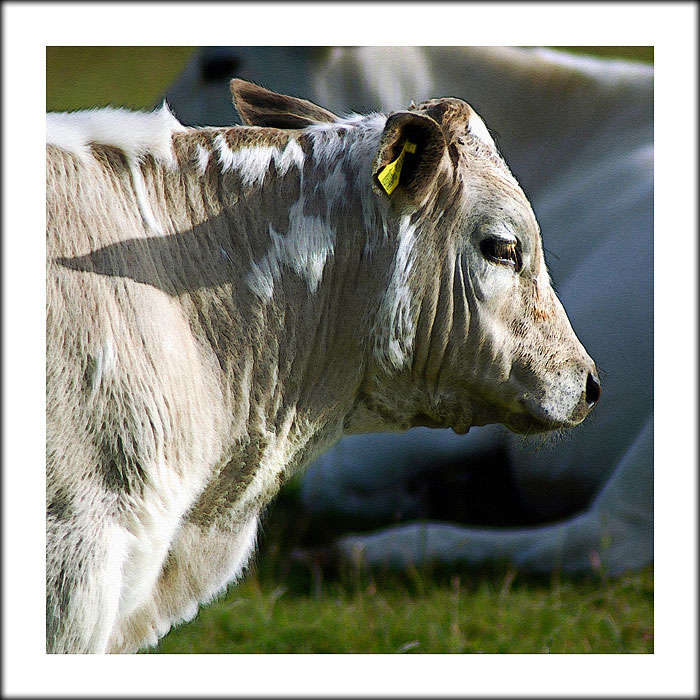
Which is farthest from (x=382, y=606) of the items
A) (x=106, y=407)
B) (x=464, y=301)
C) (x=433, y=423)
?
(x=106, y=407)

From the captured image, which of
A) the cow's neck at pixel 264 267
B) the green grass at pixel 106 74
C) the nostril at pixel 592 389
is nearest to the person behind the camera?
the cow's neck at pixel 264 267

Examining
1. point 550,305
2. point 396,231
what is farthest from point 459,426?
point 396,231

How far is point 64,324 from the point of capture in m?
1.67

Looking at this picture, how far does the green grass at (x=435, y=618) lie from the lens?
3041 mm

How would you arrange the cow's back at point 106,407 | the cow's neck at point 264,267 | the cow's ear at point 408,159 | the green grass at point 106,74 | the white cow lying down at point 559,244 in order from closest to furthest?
the cow's back at point 106,407, the cow's ear at point 408,159, the cow's neck at point 264,267, the green grass at point 106,74, the white cow lying down at point 559,244

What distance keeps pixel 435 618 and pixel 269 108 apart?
2.02 m

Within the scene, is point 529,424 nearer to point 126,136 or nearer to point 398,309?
point 398,309

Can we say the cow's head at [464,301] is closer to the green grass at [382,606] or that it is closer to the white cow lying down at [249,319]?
the white cow lying down at [249,319]

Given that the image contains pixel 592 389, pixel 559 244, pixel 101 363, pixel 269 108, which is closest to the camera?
pixel 101 363

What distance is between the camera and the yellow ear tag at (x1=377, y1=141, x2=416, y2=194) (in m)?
1.78

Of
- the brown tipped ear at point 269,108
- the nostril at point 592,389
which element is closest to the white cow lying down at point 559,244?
the brown tipped ear at point 269,108

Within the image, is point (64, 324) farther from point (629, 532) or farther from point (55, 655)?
point (629, 532)

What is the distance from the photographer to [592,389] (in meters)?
2.01

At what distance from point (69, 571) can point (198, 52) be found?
90.0 inches
